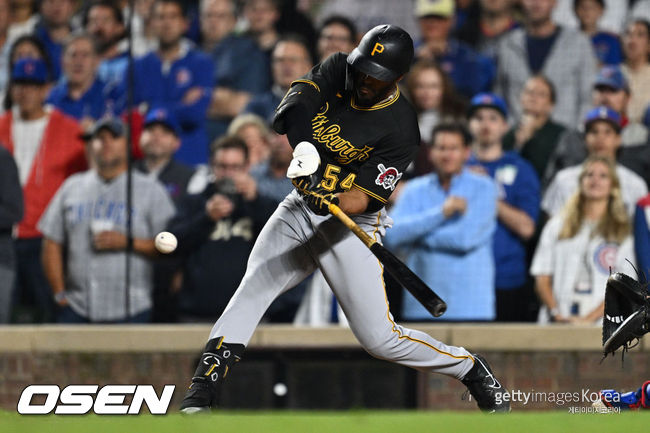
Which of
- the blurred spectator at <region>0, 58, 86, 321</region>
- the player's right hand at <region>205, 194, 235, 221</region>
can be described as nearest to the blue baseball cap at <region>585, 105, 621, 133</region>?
the player's right hand at <region>205, 194, 235, 221</region>

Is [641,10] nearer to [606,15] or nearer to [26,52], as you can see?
[606,15]

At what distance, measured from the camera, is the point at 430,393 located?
23.6 ft

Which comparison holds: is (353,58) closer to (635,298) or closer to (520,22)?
(635,298)

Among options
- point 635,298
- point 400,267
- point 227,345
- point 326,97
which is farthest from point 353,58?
point 635,298

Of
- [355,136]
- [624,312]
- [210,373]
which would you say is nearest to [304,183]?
[355,136]

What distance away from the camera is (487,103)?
7461mm

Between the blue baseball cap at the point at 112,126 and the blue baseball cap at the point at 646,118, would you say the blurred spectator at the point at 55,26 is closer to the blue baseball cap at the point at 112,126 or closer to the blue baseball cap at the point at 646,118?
the blue baseball cap at the point at 112,126

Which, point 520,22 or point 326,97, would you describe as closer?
point 326,97

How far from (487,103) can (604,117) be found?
0.83 m

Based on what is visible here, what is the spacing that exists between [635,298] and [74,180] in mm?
4397

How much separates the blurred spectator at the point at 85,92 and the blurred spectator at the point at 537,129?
2.94 m

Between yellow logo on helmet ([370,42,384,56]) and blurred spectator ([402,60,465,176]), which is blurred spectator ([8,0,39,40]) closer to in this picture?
blurred spectator ([402,60,465,176])

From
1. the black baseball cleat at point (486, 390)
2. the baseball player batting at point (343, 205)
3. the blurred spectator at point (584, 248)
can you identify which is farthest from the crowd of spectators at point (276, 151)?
the baseball player batting at point (343, 205)

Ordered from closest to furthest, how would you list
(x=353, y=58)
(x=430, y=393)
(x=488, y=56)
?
(x=353, y=58) → (x=430, y=393) → (x=488, y=56)
